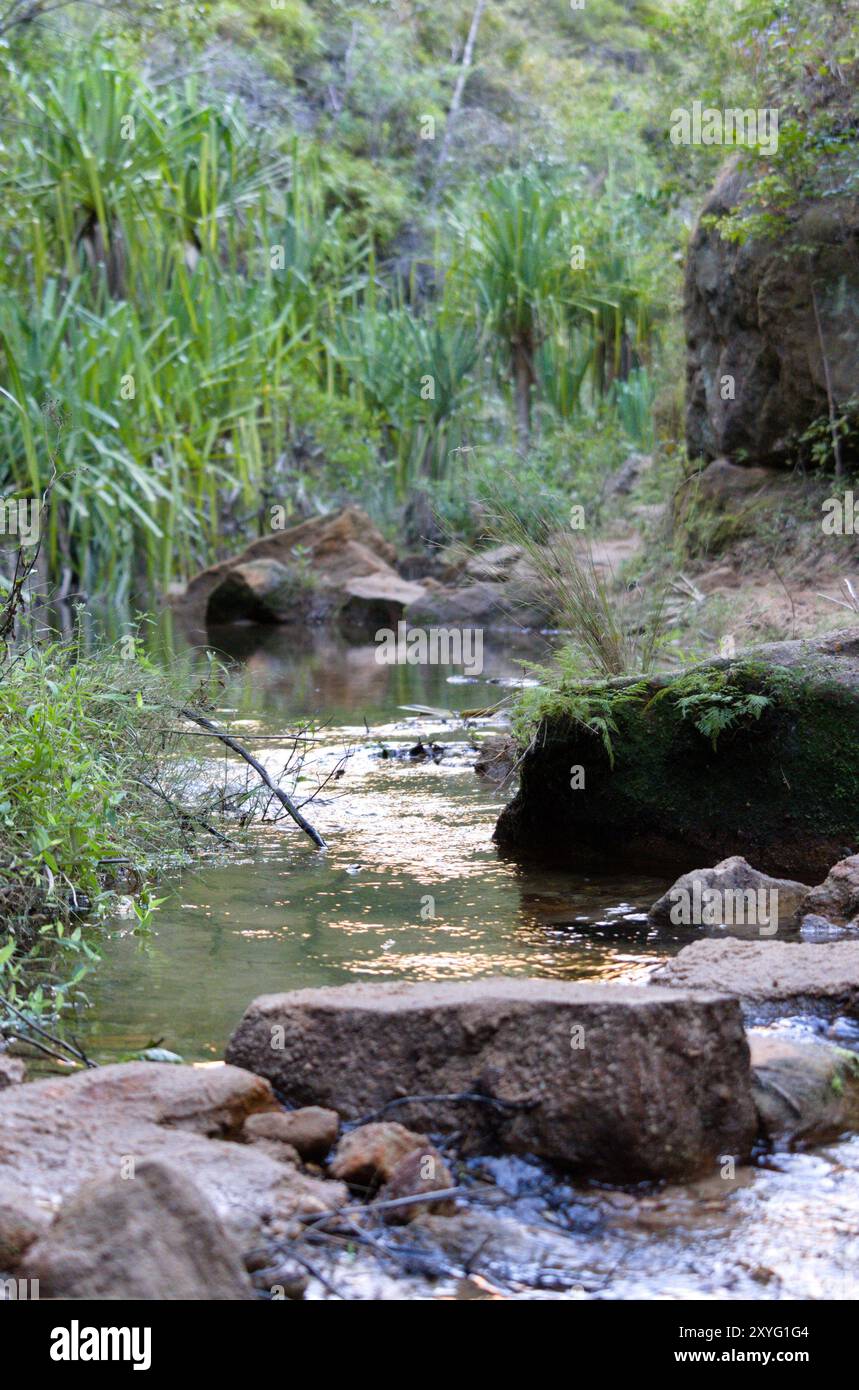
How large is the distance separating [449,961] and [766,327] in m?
9.38

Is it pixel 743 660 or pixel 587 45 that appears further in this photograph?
pixel 587 45

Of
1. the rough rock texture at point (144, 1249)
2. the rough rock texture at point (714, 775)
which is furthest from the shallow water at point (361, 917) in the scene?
the rough rock texture at point (144, 1249)

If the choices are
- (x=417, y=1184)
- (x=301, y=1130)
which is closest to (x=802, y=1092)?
(x=417, y=1184)

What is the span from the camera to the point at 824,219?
37.0ft

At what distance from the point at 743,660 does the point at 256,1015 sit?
9.02ft

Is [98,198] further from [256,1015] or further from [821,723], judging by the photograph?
[256,1015]

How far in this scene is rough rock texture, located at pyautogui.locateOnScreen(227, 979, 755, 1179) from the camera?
2812mm

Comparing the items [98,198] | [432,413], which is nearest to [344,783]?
[98,198]
